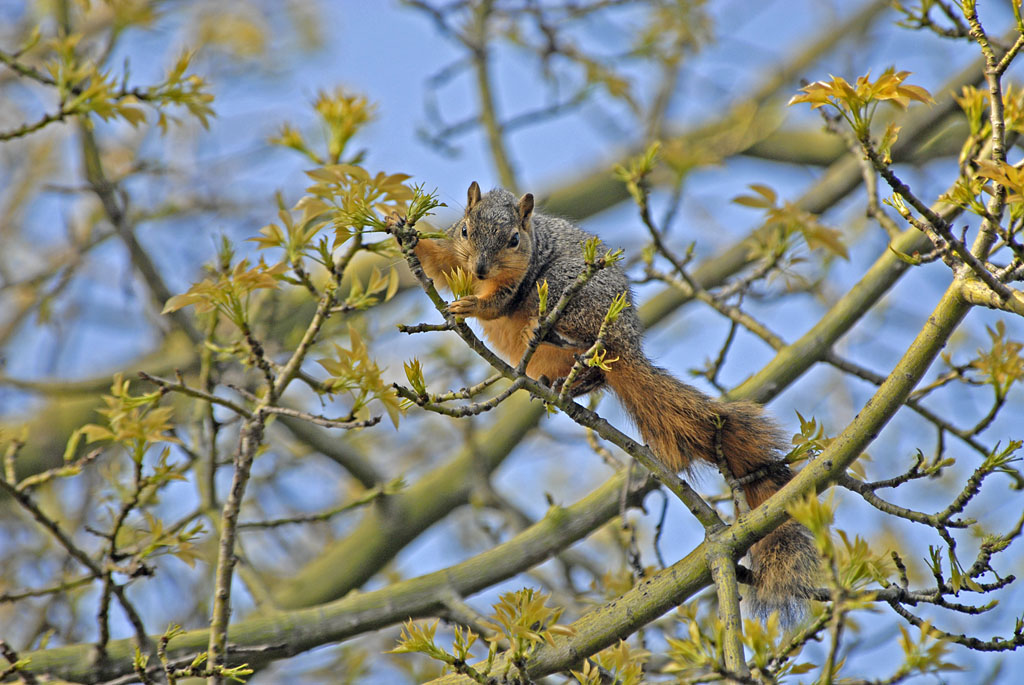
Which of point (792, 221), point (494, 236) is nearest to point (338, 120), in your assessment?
point (494, 236)

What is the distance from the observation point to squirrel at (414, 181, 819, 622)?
1.96 m

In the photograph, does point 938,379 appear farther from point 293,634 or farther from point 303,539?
point 303,539

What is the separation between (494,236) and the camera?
2283 mm

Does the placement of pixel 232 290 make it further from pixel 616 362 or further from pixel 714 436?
pixel 714 436

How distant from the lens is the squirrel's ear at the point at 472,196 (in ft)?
8.05

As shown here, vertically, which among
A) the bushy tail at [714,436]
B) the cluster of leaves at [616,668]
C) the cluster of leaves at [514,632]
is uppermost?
the bushy tail at [714,436]

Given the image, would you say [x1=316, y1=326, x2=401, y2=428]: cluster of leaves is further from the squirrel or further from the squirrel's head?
the squirrel's head

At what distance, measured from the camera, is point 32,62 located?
3.77m

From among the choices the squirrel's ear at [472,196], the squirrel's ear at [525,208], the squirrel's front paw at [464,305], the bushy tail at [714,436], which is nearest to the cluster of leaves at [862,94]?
the squirrel's front paw at [464,305]

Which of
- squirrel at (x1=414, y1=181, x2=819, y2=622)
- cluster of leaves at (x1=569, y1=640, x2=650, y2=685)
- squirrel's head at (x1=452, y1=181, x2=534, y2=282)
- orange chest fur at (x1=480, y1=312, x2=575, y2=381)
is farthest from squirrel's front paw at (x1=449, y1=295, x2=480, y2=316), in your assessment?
cluster of leaves at (x1=569, y1=640, x2=650, y2=685)

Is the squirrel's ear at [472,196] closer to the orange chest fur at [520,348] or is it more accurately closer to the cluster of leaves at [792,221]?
the orange chest fur at [520,348]

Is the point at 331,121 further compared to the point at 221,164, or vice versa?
the point at 221,164

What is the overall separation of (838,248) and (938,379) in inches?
21.0

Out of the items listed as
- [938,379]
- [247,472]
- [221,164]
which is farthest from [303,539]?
[938,379]
